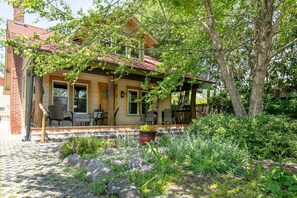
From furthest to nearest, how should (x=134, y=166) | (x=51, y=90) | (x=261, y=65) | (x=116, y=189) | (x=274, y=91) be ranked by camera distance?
(x=274, y=91) < (x=51, y=90) < (x=261, y=65) < (x=134, y=166) < (x=116, y=189)

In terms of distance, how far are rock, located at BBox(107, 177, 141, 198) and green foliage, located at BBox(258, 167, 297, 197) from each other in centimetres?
163

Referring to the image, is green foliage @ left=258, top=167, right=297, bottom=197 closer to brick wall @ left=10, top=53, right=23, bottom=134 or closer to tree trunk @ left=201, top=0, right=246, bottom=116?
tree trunk @ left=201, top=0, right=246, bottom=116

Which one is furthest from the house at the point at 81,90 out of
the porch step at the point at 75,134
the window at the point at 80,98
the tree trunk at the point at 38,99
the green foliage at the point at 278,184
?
the green foliage at the point at 278,184

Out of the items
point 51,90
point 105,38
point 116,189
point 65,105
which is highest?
point 105,38

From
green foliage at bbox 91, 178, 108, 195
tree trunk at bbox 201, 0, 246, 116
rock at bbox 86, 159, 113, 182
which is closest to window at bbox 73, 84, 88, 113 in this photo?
tree trunk at bbox 201, 0, 246, 116

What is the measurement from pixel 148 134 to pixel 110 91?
13.1 ft

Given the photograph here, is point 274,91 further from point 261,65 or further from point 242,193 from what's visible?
point 242,193

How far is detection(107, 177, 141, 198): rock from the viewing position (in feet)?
9.95

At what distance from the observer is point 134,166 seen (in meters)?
4.12

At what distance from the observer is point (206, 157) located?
152 inches

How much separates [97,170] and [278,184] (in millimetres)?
2782

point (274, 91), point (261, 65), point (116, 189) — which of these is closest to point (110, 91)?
point (261, 65)

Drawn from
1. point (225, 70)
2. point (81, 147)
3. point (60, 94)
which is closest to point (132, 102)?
point (60, 94)

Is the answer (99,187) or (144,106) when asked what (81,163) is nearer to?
(99,187)
